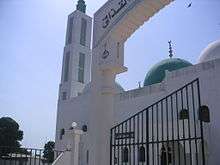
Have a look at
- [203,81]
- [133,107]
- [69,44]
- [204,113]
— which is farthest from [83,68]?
[204,113]

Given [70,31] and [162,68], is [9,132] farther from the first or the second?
[162,68]

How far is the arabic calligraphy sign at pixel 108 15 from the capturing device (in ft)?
18.7

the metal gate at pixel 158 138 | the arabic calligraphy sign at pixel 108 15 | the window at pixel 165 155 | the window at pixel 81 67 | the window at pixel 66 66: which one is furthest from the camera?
the window at pixel 81 67

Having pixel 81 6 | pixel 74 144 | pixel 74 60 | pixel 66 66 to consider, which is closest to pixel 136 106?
pixel 74 60

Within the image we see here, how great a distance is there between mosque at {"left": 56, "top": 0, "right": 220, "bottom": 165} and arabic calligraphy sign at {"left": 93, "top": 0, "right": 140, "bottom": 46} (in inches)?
0.8

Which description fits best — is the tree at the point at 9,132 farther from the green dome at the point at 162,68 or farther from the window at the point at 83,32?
the green dome at the point at 162,68

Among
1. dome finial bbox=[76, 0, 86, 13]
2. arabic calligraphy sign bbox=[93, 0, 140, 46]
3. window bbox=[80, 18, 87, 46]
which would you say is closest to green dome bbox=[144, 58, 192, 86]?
window bbox=[80, 18, 87, 46]

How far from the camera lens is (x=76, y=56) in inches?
1047

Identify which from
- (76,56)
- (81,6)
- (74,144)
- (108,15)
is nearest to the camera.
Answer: (108,15)

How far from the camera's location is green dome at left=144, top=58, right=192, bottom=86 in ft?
68.7

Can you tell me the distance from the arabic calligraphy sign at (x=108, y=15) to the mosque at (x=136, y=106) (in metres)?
0.02

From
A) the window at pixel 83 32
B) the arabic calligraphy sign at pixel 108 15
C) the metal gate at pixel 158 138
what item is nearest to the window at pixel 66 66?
the window at pixel 83 32

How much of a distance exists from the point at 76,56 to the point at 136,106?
369 inches

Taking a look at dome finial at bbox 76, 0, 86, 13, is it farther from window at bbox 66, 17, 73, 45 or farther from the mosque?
window at bbox 66, 17, 73, 45
